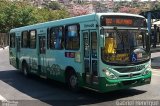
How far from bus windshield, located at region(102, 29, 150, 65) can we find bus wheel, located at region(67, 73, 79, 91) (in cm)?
190

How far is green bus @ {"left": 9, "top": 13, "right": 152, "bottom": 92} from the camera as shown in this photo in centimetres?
1062

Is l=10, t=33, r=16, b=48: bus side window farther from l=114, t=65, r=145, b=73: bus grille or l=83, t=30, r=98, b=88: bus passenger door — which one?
l=114, t=65, r=145, b=73: bus grille

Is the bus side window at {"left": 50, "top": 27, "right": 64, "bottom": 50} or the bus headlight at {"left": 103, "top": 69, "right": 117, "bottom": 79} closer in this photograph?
the bus headlight at {"left": 103, "top": 69, "right": 117, "bottom": 79}

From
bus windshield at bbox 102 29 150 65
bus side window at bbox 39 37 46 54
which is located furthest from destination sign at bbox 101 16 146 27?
bus side window at bbox 39 37 46 54

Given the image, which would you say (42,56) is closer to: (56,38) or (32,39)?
(32,39)

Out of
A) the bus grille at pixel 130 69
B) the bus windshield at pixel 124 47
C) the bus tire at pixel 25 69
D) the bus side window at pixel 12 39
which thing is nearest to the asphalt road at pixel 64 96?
the bus grille at pixel 130 69

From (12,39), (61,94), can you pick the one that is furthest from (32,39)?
(61,94)

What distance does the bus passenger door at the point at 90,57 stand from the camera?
10836 millimetres

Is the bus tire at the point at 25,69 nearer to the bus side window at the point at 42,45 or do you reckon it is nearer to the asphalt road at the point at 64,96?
the bus side window at the point at 42,45

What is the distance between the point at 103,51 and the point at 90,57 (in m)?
0.65

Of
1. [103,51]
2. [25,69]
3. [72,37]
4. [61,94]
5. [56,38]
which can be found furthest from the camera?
[25,69]

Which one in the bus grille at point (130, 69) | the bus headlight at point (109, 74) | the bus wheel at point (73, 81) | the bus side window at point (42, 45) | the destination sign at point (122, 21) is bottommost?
the bus wheel at point (73, 81)

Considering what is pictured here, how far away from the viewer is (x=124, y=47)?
10945mm

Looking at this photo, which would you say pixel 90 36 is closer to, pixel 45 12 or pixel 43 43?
pixel 43 43
